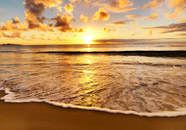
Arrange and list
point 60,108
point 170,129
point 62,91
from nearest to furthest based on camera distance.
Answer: point 170,129, point 60,108, point 62,91

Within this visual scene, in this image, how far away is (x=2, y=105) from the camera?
3.53m

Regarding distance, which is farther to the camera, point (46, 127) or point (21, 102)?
point (21, 102)

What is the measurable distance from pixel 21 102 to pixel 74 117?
2053 millimetres

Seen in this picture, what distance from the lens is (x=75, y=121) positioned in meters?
2.81

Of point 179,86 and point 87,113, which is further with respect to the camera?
A: point 179,86

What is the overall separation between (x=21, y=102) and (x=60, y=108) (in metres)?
1.44

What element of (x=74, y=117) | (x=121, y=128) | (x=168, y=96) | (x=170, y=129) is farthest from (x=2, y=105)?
(x=168, y=96)

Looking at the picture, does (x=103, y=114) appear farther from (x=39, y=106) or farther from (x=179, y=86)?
(x=179, y=86)

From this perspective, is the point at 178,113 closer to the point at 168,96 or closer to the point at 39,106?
the point at 168,96

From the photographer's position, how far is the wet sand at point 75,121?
2613 mm

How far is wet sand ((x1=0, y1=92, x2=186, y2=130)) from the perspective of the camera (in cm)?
261

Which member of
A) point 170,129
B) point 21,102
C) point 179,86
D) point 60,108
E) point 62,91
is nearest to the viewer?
point 170,129

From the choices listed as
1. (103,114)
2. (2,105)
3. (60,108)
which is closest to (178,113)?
(103,114)

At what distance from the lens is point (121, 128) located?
2.57 m
